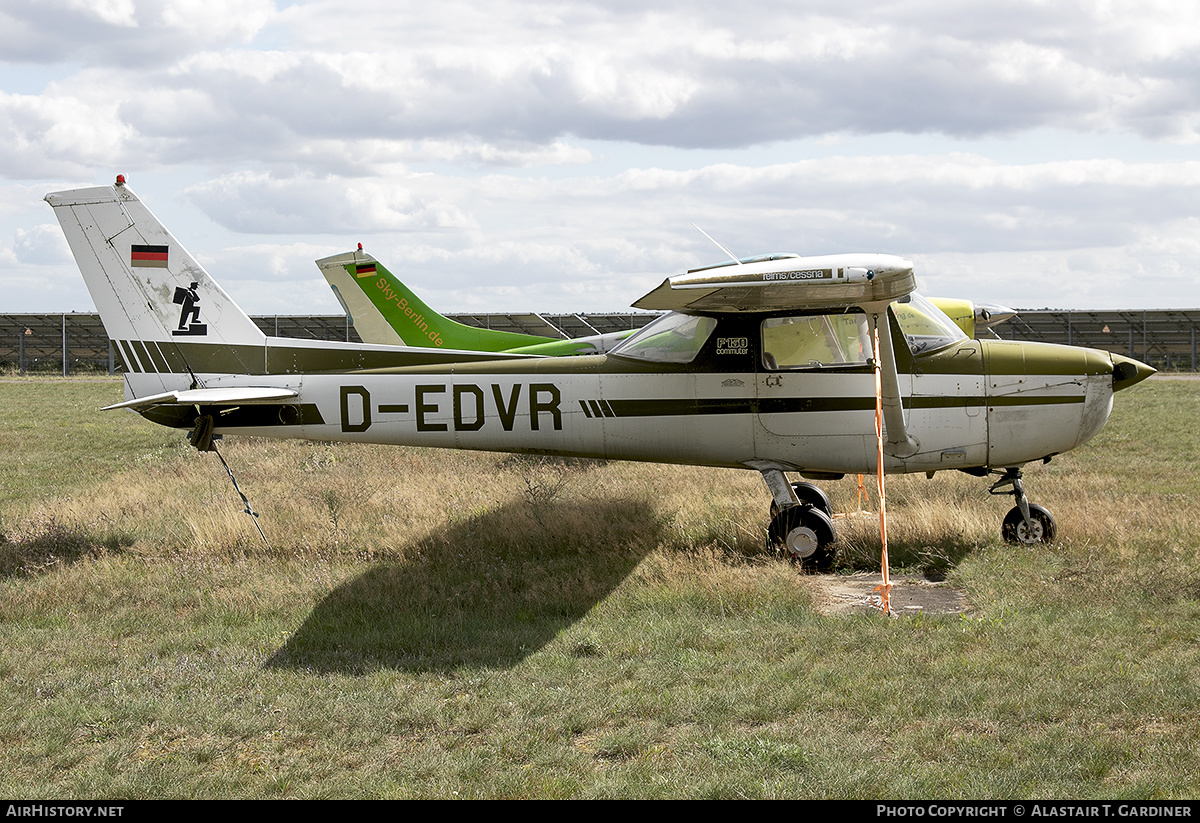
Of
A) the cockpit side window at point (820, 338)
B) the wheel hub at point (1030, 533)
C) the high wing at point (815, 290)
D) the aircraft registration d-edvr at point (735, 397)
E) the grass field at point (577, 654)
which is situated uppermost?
the high wing at point (815, 290)

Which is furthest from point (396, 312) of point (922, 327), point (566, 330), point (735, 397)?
point (566, 330)

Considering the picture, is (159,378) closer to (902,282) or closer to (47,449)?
(902,282)

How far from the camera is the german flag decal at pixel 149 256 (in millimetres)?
9531

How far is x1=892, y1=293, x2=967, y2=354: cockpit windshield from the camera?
8711 mm

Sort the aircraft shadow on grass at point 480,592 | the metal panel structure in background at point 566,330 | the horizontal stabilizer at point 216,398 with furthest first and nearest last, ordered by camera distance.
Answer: the metal panel structure in background at point 566,330, the horizontal stabilizer at point 216,398, the aircraft shadow on grass at point 480,592

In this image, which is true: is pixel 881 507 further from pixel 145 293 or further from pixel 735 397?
pixel 145 293

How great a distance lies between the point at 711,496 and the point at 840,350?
3.42 meters

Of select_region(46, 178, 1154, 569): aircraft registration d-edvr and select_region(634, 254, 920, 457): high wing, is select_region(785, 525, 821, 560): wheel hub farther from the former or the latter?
select_region(634, 254, 920, 457): high wing

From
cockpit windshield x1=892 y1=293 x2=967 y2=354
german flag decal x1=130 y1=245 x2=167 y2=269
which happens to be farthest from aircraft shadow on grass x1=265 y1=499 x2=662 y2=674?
german flag decal x1=130 y1=245 x2=167 y2=269

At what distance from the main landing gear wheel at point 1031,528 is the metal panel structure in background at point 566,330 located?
1466 inches

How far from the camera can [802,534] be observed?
27.1ft

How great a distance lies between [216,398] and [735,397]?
4.65m

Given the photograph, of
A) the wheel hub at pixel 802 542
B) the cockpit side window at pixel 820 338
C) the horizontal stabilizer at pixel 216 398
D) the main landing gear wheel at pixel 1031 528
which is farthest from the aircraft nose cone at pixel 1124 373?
the horizontal stabilizer at pixel 216 398

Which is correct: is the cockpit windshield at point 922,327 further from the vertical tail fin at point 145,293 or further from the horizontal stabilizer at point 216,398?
the vertical tail fin at point 145,293
